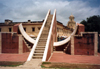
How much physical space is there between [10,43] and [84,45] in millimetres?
5264

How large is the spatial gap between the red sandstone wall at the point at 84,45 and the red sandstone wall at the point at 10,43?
14.0 ft

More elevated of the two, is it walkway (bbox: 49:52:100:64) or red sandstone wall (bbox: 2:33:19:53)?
red sandstone wall (bbox: 2:33:19:53)

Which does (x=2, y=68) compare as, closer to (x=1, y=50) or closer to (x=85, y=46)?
(x=1, y=50)

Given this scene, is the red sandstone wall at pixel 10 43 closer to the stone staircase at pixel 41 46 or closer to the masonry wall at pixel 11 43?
the masonry wall at pixel 11 43

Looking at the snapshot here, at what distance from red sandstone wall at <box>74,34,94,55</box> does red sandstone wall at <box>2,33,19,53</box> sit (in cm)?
425

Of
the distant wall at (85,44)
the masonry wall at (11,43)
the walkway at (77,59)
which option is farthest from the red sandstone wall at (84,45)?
the masonry wall at (11,43)

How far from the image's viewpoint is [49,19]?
11289mm

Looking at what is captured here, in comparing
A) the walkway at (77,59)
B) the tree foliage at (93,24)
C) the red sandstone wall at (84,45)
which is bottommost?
the walkway at (77,59)

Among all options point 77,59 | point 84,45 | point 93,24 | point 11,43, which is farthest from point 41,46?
point 93,24

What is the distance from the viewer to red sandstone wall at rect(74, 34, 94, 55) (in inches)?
300

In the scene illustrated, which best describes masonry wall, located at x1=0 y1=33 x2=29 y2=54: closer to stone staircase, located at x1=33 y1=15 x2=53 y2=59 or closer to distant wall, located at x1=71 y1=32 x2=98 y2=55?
stone staircase, located at x1=33 y1=15 x2=53 y2=59

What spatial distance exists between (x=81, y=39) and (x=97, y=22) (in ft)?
55.0

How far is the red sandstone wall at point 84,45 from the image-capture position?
7613mm

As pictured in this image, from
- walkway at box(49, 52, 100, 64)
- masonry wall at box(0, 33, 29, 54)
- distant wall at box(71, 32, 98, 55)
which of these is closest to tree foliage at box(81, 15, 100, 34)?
distant wall at box(71, 32, 98, 55)
